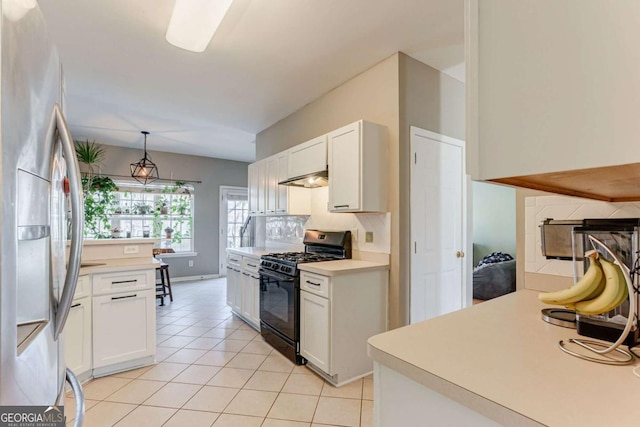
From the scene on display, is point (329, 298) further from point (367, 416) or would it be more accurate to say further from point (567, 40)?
point (567, 40)

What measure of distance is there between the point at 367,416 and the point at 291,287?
112 cm

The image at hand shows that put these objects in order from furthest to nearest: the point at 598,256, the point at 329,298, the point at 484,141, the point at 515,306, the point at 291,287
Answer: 1. the point at 291,287
2. the point at 329,298
3. the point at 515,306
4. the point at 598,256
5. the point at 484,141

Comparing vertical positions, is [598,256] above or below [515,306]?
above

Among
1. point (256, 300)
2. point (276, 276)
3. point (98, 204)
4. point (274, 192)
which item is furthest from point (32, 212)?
point (98, 204)

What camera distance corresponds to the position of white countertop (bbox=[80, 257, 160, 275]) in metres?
2.41

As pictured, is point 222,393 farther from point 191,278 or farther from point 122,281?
point 191,278

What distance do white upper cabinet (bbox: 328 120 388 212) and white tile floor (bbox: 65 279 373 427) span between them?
1434 millimetres

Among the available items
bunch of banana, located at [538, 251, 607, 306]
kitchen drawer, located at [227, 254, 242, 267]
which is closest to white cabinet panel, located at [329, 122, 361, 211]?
kitchen drawer, located at [227, 254, 242, 267]

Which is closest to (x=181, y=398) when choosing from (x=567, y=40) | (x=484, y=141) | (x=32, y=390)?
(x=32, y=390)

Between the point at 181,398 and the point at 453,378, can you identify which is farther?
the point at 181,398

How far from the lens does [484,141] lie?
2.22ft

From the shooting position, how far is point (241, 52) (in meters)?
2.62

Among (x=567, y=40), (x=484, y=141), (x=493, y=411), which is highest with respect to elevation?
(x=567, y=40)

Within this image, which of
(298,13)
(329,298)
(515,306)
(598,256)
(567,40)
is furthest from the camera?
(329,298)
